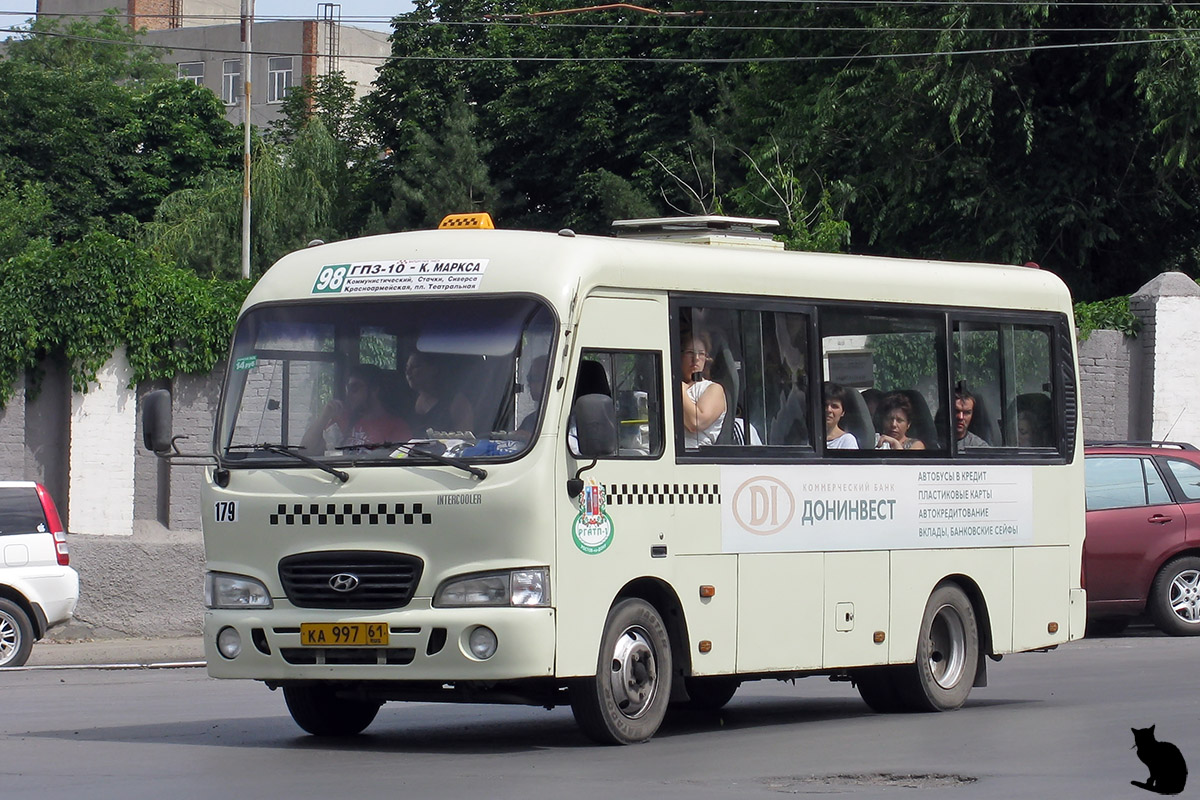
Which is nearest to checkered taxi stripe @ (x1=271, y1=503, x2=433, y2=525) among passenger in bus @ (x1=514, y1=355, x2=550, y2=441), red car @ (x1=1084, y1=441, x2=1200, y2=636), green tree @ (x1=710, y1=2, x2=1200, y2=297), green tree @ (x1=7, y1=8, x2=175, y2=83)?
passenger in bus @ (x1=514, y1=355, x2=550, y2=441)

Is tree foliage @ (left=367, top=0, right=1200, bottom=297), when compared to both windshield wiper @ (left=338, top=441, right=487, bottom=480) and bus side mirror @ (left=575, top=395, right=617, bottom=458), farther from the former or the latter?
bus side mirror @ (left=575, top=395, right=617, bottom=458)

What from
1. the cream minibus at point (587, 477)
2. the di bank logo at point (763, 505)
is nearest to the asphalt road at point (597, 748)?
the cream minibus at point (587, 477)

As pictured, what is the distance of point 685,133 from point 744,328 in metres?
39.4

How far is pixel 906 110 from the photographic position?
1366 inches

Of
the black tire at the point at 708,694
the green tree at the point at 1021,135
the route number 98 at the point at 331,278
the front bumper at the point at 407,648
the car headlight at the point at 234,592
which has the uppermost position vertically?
the green tree at the point at 1021,135

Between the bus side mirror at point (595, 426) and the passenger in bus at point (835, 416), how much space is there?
97.6 inches

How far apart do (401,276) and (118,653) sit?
32.1 feet

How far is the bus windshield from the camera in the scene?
33.8ft

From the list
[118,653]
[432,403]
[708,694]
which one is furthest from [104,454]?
[432,403]

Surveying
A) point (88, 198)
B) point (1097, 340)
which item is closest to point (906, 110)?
point (1097, 340)

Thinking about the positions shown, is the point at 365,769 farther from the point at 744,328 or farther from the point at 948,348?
the point at 948,348

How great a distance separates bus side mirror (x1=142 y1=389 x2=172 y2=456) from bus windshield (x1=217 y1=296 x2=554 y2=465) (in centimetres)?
34

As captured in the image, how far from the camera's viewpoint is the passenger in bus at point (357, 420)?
10516 mm

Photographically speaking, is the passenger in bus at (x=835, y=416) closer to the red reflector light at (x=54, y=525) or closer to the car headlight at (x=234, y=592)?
the car headlight at (x=234, y=592)
